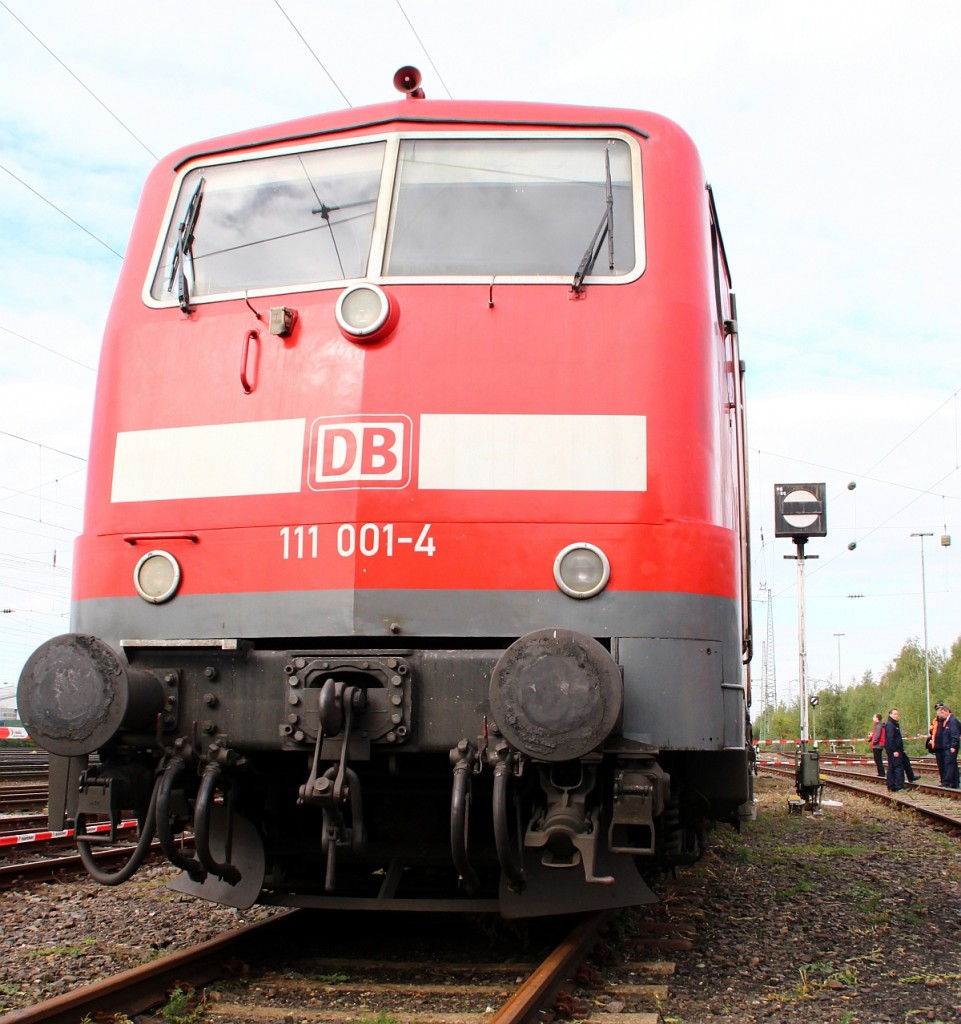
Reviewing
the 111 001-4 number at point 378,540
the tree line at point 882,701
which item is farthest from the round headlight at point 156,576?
the tree line at point 882,701

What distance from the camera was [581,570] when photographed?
4406mm

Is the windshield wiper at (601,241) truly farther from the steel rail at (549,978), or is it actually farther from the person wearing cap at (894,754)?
the person wearing cap at (894,754)

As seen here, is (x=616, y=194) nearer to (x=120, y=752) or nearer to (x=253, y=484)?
(x=253, y=484)

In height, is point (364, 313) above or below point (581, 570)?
above

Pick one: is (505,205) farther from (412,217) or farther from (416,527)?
(416,527)

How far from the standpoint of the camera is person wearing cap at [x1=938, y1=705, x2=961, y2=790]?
17161mm

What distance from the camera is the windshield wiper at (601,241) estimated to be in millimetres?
4758

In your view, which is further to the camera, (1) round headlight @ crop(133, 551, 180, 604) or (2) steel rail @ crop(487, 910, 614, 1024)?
(1) round headlight @ crop(133, 551, 180, 604)

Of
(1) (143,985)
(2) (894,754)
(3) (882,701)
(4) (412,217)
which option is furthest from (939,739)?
(3) (882,701)

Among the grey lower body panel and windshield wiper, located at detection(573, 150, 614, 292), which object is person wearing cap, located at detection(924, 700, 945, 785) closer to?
the grey lower body panel

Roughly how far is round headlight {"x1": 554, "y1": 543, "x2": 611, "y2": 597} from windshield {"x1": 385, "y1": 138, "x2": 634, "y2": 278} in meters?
1.20

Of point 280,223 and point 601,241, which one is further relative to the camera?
point 280,223

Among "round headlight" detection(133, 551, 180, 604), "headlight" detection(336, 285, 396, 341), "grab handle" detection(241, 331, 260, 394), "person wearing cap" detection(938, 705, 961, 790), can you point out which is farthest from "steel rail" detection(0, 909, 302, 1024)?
"person wearing cap" detection(938, 705, 961, 790)

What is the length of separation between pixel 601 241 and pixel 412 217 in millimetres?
822
